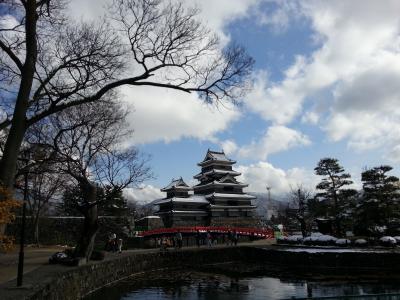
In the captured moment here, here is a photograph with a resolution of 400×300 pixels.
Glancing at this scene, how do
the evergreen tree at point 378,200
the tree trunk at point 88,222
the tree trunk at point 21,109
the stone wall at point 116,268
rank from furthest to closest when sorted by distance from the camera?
the evergreen tree at point 378,200 < the tree trunk at point 88,222 < the stone wall at point 116,268 < the tree trunk at point 21,109

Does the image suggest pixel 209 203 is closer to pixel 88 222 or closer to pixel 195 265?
pixel 195 265

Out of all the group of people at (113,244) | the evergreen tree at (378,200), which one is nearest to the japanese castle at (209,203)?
the group of people at (113,244)

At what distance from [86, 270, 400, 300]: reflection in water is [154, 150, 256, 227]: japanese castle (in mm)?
29805

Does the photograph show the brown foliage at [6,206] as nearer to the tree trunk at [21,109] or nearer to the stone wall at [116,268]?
the tree trunk at [21,109]

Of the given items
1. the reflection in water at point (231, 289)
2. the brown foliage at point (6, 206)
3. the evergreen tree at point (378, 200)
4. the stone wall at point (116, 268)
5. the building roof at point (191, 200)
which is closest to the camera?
the brown foliage at point (6, 206)

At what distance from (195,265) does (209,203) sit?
24214 millimetres

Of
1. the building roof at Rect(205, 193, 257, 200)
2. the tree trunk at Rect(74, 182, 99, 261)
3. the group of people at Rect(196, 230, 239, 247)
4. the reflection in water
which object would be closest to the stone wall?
the reflection in water

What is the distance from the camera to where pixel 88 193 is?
69.0ft

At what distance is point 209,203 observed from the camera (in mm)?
56406

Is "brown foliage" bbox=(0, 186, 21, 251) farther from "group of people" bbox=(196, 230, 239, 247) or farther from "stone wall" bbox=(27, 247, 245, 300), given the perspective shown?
"group of people" bbox=(196, 230, 239, 247)

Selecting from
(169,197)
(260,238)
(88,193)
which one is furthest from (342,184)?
(88,193)

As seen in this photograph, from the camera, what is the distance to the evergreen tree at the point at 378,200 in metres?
35.2

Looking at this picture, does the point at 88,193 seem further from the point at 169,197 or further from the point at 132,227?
the point at 169,197

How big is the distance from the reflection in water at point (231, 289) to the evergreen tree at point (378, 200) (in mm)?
15684
